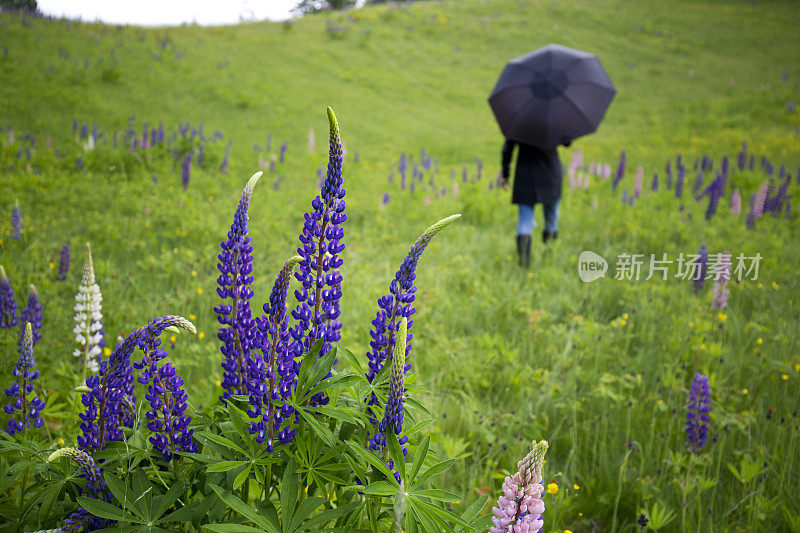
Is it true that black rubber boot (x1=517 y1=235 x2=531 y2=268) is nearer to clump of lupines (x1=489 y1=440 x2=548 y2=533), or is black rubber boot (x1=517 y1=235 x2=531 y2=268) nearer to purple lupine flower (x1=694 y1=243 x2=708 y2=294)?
purple lupine flower (x1=694 y1=243 x2=708 y2=294)

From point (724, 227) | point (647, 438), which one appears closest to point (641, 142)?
point (724, 227)

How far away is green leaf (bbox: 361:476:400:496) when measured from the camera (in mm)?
1034

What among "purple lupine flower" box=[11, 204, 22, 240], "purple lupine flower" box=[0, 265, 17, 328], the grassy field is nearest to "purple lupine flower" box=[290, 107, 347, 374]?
the grassy field

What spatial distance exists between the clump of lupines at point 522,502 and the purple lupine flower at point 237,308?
80 centimetres

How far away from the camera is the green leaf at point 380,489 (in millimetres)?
1034

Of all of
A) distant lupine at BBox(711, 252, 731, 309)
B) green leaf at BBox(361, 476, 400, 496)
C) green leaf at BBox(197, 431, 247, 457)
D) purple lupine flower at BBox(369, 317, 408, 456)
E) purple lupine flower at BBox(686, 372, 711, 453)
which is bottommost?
purple lupine flower at BBox(686, 372, 711, 453)

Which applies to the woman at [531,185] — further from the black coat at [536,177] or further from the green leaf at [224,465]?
the green leaf at [224,465]

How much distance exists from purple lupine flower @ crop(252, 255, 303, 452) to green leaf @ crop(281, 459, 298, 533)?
110mm

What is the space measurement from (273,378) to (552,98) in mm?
4645

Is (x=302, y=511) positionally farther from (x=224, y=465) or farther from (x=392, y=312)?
(x=392, y=312)

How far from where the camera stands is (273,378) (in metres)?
1.23

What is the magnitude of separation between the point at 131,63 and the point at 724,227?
12.3 m

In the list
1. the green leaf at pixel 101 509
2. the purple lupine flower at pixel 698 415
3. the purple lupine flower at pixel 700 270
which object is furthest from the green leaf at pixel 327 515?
the purple lupine flower at pixel 700 270

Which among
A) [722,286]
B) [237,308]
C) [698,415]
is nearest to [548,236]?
[722,286]
